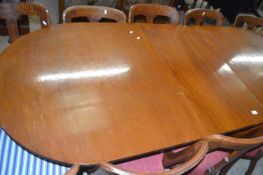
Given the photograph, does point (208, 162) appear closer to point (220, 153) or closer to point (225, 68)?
point (220, 153)

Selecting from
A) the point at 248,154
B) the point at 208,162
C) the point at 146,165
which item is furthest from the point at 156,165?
the point at 248,154

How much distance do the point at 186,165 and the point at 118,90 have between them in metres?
0.49

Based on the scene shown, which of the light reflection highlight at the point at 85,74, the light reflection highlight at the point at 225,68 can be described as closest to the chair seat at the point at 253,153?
the light reflection highlight at the point at 225,68

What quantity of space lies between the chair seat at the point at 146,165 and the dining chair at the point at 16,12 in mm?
941

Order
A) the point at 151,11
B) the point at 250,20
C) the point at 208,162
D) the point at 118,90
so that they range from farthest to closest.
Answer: the point at 250,20, the point at 151,11, the point at 208,162, the point at 118,90

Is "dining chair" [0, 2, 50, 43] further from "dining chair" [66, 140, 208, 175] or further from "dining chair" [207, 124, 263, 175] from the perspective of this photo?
"dining chair" [207, 124, 263, 175]

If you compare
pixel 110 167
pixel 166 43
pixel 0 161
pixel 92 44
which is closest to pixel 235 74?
pixel 166 43

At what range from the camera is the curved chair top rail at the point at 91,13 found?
1582mm

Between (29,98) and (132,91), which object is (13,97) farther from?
(132,91)

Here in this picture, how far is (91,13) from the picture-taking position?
1662mm

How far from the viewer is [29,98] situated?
1.09 meters

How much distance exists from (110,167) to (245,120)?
0.79 metres

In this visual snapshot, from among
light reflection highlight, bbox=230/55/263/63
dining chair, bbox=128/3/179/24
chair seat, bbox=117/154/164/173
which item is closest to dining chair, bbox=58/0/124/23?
dining chair, bbox=128/3/179/24

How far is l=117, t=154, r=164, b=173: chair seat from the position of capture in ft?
4.12
